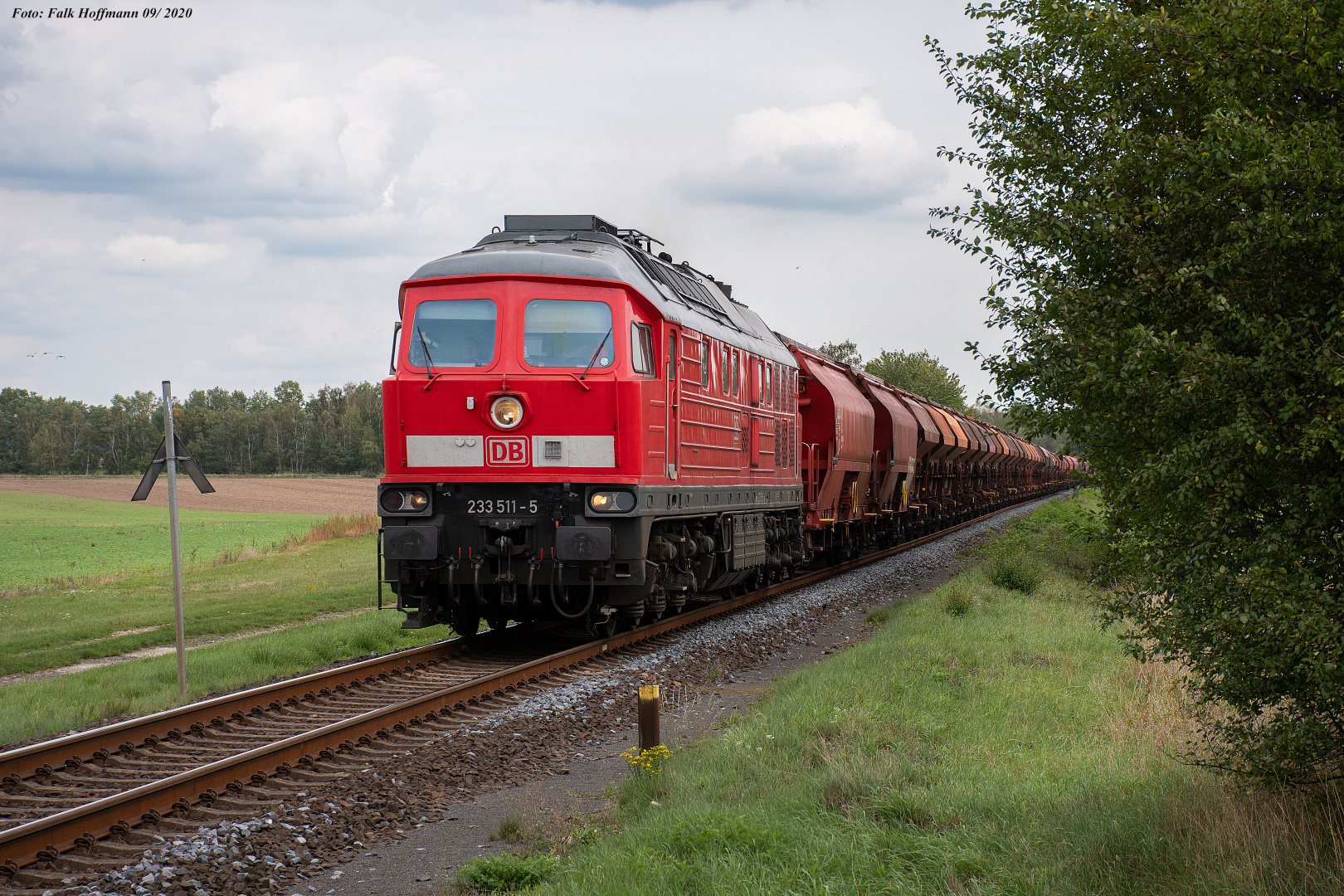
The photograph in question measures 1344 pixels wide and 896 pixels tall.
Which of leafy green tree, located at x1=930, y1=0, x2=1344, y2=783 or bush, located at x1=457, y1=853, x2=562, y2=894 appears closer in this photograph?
leafy green tree, located at x1=930, y1=0, x2=1344, y2=783

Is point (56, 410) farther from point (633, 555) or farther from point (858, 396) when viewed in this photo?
point (633, 555)

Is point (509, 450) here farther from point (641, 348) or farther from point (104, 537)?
point (104, 537)

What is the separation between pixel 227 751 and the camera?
24.9ft

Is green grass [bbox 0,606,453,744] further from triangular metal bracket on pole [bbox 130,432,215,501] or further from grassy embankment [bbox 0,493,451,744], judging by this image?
triangular metal bracket on pole [bbox 130,432,215,501]

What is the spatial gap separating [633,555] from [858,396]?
1350 cm

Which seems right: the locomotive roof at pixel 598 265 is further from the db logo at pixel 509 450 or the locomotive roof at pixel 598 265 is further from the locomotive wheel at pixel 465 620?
the locomotive wheel at pixel 465 620

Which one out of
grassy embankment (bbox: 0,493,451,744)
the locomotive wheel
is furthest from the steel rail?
grassy embankment (bbox: 0,493,451,744)

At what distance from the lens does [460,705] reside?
9.12 metres

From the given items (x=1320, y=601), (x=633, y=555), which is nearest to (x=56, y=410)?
(x=633, y=555)

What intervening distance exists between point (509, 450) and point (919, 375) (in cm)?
7903

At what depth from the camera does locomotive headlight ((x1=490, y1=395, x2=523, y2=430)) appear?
423 inches

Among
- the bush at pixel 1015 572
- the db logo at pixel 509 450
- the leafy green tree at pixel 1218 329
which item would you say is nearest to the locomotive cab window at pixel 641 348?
the db logo at pixel 509 450

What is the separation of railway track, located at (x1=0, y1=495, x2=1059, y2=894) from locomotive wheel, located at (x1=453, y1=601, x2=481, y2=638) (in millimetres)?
354

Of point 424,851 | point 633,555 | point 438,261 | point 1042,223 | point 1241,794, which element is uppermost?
point 438,261
